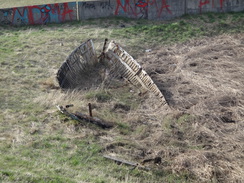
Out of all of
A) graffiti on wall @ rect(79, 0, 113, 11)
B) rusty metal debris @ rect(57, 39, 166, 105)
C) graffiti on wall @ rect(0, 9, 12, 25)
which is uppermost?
graffiti on wall @ rect(79, 0, 113, 11)

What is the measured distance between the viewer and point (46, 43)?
53.0 feet

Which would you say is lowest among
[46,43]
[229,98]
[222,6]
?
[229,98]

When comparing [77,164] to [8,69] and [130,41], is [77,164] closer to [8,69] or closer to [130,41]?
[8,69]

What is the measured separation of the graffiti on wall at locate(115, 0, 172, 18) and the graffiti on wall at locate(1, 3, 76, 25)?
243cm

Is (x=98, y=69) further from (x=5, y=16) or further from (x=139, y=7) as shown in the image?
(x=5, y=16)

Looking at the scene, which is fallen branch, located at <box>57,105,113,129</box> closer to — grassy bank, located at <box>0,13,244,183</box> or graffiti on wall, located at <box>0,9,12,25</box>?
grassy bank, located at <box>0,13,244,183</box>

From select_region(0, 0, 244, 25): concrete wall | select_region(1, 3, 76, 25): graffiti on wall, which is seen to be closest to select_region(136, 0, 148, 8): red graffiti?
select_region(0, 0, 244, 25): concrete wall

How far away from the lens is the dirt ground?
732cm

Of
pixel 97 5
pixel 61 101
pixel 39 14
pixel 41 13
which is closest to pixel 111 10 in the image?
pixel 97 5

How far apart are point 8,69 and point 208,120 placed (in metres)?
7.55

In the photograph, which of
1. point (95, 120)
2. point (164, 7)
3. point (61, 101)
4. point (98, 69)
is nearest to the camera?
point (95, 120)

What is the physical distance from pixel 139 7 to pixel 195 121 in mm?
10933

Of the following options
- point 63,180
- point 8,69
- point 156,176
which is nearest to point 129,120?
point 156,176

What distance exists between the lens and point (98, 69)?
1292cm
